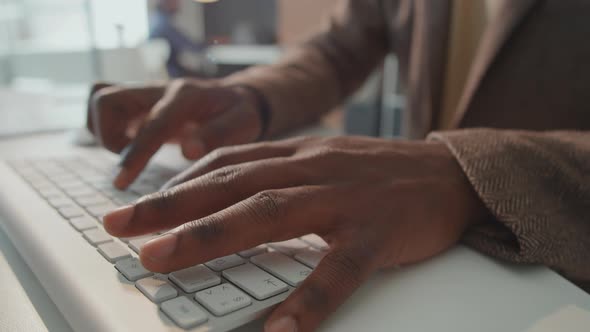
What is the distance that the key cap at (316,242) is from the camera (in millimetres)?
292

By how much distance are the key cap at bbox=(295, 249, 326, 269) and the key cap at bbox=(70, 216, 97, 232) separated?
149 millimetres

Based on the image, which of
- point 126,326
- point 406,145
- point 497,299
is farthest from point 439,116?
point 126,326

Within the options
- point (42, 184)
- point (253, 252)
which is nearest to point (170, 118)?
point (42, 184)

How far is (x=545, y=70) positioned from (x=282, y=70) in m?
0.40

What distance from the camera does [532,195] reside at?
308mm

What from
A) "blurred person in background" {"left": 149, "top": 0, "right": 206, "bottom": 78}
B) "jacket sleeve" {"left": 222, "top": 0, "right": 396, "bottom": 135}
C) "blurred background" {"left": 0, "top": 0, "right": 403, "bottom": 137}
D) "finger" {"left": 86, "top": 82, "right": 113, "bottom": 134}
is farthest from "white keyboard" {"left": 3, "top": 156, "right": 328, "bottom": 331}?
"blurred person in background" {"left": 149, "top": 0, "right": 206, "bottom": 78}

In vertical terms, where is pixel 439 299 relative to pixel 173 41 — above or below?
below

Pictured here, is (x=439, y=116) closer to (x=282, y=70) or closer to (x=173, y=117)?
(x=282, y=70)

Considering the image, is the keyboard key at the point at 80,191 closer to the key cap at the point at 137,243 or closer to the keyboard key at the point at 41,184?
the keyboard key at the point at 41,184

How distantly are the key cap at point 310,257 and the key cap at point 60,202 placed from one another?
0.65ft

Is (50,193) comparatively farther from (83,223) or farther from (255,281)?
(255,281)

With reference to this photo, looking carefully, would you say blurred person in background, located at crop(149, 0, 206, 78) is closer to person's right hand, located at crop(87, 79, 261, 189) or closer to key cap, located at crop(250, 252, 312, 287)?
person's right hand, located at crop(87, 79, 261, 189)

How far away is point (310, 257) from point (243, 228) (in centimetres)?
5

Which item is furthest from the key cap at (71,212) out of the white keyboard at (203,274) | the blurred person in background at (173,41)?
the blurred person in background at (173,41)
